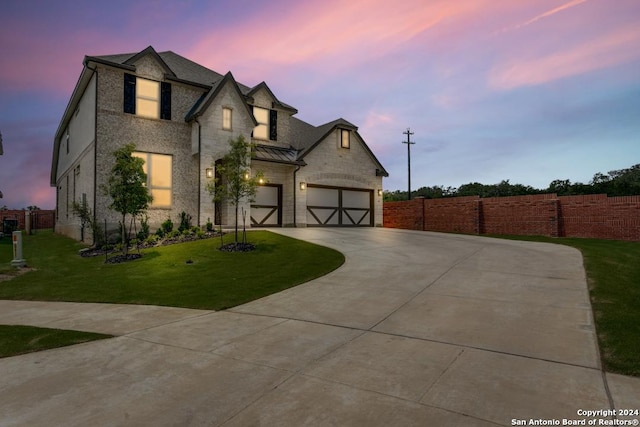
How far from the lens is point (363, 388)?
320 cm

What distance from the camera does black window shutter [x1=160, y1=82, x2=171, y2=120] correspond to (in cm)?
1708

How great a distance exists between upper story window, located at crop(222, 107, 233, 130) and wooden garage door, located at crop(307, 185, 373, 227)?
6.15m

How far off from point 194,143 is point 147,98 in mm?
2947

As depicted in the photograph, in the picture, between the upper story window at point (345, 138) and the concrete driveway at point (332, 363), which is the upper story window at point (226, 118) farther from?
the concrete driveway at point (332, 363)

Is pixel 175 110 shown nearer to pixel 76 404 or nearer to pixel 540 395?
pixel 76 404

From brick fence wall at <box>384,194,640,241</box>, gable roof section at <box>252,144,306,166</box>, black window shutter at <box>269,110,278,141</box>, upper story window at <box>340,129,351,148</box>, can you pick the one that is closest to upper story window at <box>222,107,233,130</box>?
gable roof section at <box>252,144,306,166</box>

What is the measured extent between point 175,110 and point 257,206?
21.4 feet

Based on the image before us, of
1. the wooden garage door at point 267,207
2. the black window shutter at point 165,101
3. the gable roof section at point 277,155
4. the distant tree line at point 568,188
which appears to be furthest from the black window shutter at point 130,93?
the distant tree line at point 568,188

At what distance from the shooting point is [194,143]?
56.9 ft

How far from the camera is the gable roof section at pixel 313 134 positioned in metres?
21.7

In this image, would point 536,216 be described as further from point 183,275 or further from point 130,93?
point 130,93

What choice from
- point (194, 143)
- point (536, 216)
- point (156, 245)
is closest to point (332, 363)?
point (156, 245)

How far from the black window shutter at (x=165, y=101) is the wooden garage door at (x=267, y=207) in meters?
6.06

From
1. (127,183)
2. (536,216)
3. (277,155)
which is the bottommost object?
(536,216)
